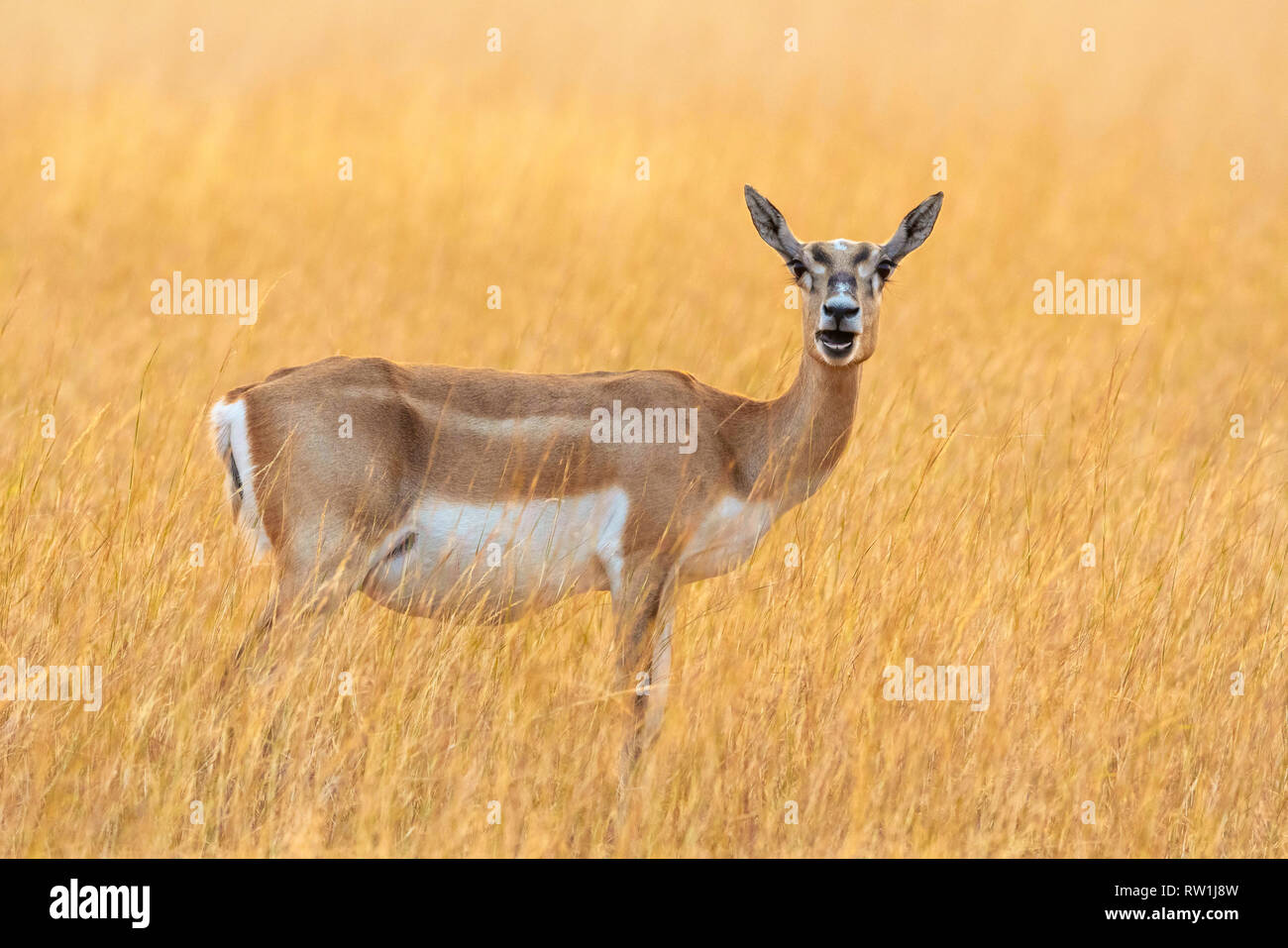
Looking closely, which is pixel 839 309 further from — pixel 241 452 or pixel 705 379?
pixel 705 379

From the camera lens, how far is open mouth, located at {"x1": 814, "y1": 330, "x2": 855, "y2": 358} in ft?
18.1

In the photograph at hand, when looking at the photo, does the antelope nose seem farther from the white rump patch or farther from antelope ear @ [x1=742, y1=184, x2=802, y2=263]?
the white rump patch

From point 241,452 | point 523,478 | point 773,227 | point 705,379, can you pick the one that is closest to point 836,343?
point 773,227

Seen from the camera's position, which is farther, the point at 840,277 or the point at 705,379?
the point at 705,379

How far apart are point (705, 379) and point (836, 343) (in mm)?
4313

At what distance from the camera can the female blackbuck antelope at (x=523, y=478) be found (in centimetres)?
541

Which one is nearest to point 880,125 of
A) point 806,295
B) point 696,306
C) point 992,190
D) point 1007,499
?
point 992,190

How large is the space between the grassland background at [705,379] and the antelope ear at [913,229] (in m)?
1.22

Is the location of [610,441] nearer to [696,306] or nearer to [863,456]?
[863,456]

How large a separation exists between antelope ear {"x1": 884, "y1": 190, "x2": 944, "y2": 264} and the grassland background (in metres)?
1.22

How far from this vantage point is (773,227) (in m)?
6.01

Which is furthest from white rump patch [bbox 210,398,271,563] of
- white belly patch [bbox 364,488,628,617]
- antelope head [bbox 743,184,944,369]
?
antelope head [bbox 743,184,944,369]

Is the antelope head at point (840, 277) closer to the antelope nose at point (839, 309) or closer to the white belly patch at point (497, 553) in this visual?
the antelope nose at point (839, 309)

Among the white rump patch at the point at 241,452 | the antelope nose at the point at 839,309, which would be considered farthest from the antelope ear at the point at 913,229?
the white rump patch at the point at 241,452
